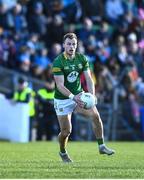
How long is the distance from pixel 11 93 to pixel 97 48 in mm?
4241

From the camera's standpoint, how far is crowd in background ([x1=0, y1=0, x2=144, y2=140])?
2680 cm

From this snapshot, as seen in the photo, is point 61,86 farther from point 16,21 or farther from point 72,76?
point 16,21

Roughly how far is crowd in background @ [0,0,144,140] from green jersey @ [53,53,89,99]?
1147 centimetres

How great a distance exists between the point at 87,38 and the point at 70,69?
14298 millimetres

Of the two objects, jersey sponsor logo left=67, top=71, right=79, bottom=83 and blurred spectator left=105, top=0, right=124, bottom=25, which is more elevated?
blurred spectator left=105, top=0, right=124, bottom=25

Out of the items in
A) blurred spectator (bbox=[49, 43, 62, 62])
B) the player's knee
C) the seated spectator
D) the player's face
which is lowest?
the player's knee

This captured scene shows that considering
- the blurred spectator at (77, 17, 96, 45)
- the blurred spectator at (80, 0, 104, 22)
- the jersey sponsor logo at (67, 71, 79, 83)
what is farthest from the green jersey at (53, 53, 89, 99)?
the blurred spectator at (80, 0, 104, 22)

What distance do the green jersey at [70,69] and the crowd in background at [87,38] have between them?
37.6ft

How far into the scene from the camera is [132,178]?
11438mm

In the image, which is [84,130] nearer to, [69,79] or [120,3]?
[120,3]

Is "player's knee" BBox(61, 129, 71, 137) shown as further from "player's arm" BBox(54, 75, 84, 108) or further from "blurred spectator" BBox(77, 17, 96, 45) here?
"blurred spectator" BBox(77, 17, 96, 45)

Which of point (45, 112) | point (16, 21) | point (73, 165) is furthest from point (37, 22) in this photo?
point (73, 165)

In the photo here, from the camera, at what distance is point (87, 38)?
28.7m

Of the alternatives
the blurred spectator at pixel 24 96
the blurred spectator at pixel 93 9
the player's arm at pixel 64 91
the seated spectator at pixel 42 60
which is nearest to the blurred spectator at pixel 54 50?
the seated spectator at pixel 42 60
